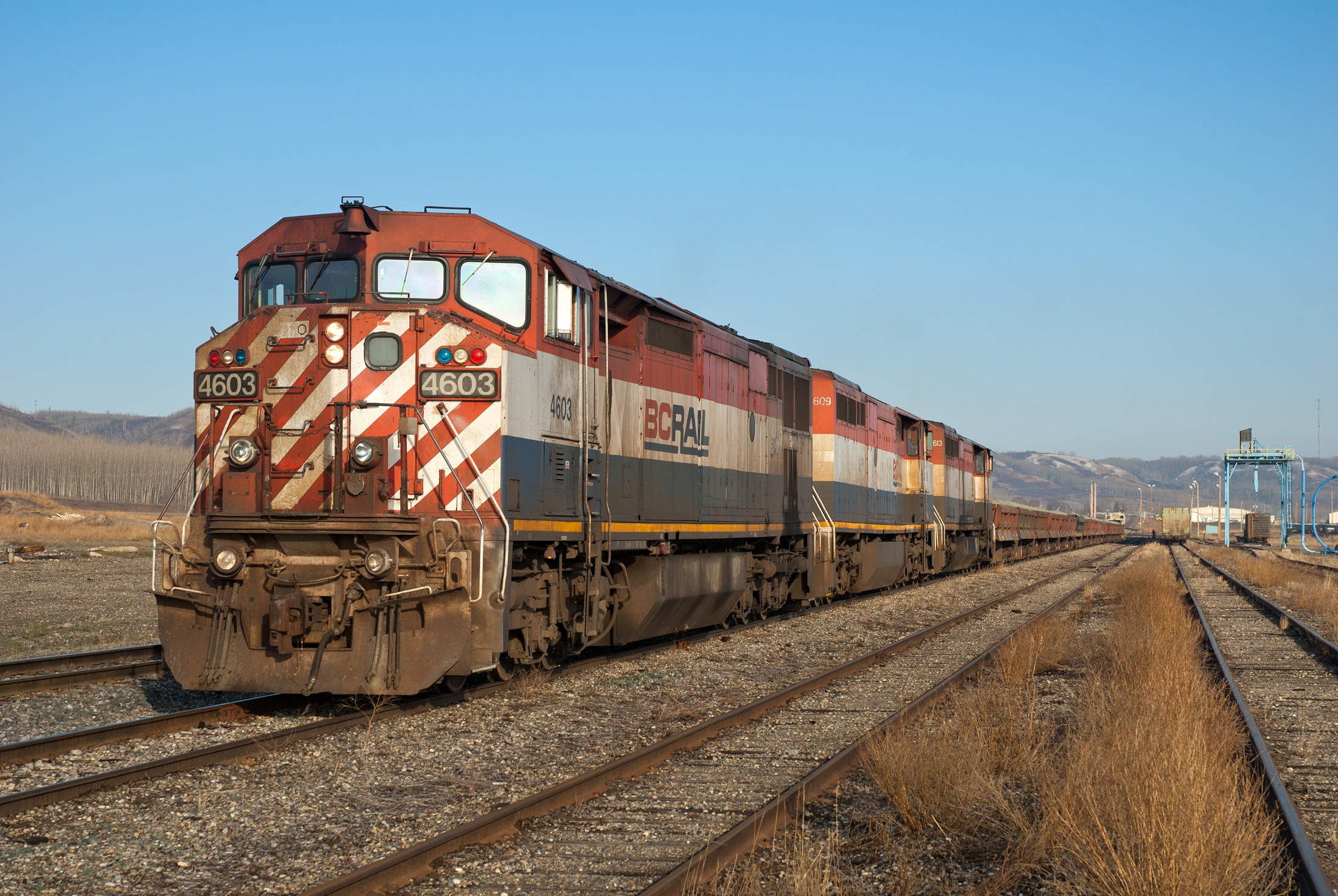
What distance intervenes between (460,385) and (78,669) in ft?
18.7

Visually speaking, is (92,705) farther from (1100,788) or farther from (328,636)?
(1100,788)

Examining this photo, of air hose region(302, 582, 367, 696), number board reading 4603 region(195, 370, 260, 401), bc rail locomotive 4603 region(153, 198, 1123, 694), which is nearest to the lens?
air hose region(302, 582, 367, 696)

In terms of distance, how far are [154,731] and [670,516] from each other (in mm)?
5939

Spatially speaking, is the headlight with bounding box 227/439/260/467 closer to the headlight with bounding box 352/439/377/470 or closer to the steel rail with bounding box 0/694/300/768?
the headlight with bounding box 352/439/377/470

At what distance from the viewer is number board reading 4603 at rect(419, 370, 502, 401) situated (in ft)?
28.1

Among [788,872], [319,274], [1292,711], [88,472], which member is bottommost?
[1292,711]

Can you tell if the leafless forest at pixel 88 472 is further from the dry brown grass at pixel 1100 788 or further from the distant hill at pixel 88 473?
the dry brown grass at pixel 1100 788

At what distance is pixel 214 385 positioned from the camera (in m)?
8.80

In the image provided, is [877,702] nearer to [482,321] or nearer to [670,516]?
[670,516]

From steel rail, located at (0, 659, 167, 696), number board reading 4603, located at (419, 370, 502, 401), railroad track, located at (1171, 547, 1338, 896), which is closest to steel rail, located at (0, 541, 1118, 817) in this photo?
steel rail, located at (0, 659, 167, 696)

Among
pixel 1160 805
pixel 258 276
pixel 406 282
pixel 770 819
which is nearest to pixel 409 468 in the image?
pixel 406 282

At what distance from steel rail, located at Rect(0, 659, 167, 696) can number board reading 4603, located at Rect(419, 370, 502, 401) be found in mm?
4512

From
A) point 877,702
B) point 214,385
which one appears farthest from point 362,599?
point 877,702

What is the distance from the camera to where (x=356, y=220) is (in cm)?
868
